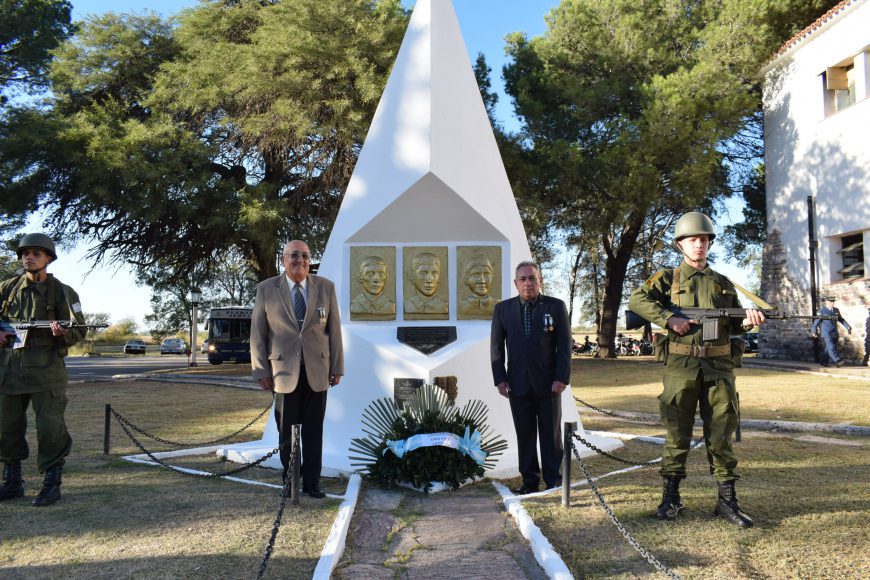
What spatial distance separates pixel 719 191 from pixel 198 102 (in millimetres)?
17904

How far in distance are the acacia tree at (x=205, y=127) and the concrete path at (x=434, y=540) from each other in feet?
41.3

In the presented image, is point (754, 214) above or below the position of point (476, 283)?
above

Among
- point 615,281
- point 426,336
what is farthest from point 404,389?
point 615,281

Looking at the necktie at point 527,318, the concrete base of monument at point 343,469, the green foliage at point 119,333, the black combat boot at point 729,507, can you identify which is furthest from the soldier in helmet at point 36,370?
the green foliage at point 119,333

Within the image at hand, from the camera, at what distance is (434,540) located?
13.2 ft

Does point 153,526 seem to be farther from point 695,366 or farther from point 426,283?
point 695,366

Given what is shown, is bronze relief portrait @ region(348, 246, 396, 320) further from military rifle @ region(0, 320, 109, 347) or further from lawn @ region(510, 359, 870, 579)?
military rifle @ region(0, 320, 109, 347)

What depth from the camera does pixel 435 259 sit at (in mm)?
6801

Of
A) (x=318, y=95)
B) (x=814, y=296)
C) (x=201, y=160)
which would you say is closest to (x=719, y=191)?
(x=814, y=296)

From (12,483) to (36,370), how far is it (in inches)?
35.6

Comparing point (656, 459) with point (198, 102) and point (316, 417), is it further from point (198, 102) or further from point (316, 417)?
point (198, 102)

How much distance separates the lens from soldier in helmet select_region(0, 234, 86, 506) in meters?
4.91

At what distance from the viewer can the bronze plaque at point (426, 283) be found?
6.77 metres

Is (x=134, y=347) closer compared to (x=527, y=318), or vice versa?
(x=527, y=318)
